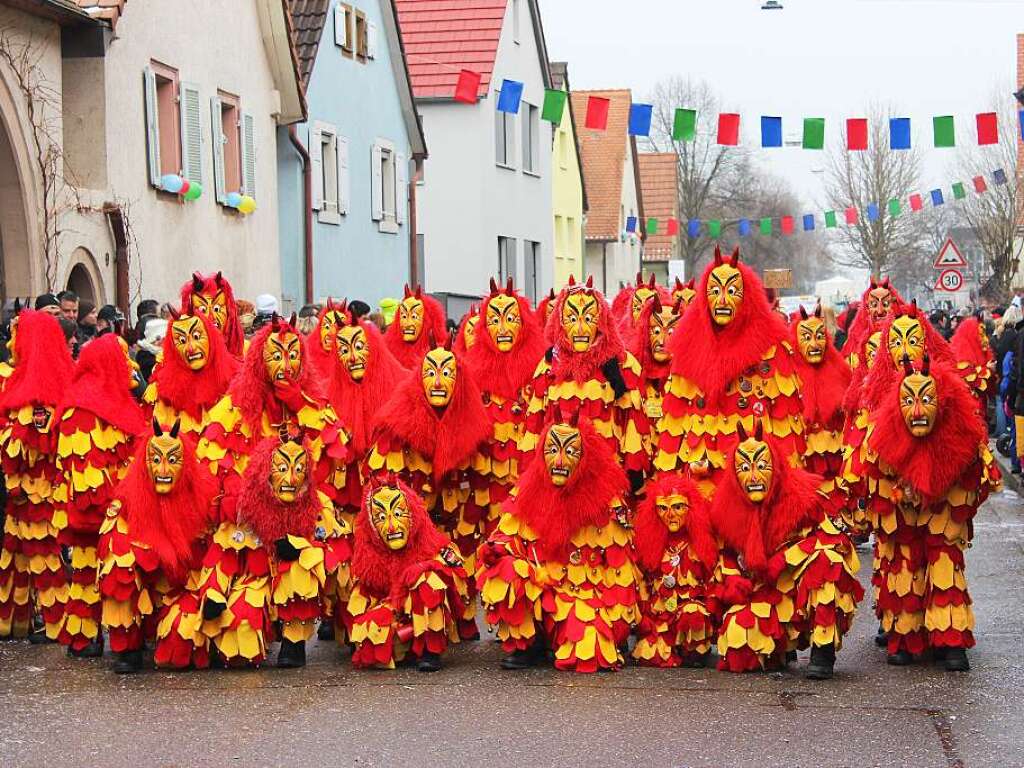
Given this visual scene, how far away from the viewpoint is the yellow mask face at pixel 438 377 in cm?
919

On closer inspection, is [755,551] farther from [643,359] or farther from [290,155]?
[290,155]

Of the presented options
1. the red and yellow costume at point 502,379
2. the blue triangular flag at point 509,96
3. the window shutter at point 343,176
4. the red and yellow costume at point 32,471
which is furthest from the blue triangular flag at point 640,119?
the red and yellow costume at point 32,471

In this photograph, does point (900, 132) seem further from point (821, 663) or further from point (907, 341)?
point (821, 663)

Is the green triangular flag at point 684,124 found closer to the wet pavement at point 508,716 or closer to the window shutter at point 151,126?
the window shutter at point 151,126

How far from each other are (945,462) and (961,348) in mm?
4896

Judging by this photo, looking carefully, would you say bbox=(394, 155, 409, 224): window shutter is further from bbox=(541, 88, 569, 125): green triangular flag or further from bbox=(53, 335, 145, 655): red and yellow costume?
bbox=(53, 335, 145, 655): red and yellow costume

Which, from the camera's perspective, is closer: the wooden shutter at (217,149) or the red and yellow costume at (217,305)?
the red and yellow costume at (217,305)

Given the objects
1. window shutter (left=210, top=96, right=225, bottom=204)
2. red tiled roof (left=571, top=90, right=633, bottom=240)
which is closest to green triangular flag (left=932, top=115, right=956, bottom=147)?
window shutter (left=210, top=96, right=225, bottom=204)

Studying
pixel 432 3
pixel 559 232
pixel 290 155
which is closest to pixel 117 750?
pixel 290 155

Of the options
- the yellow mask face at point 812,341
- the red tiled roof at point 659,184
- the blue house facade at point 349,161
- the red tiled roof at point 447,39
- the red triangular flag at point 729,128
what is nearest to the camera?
the yellow mask face at point 812,341

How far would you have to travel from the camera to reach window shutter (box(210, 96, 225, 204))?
21.0 meters

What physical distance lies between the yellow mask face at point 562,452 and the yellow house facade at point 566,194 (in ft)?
107

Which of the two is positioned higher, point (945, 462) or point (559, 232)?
point (559, 232)

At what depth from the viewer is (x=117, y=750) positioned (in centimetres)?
709
